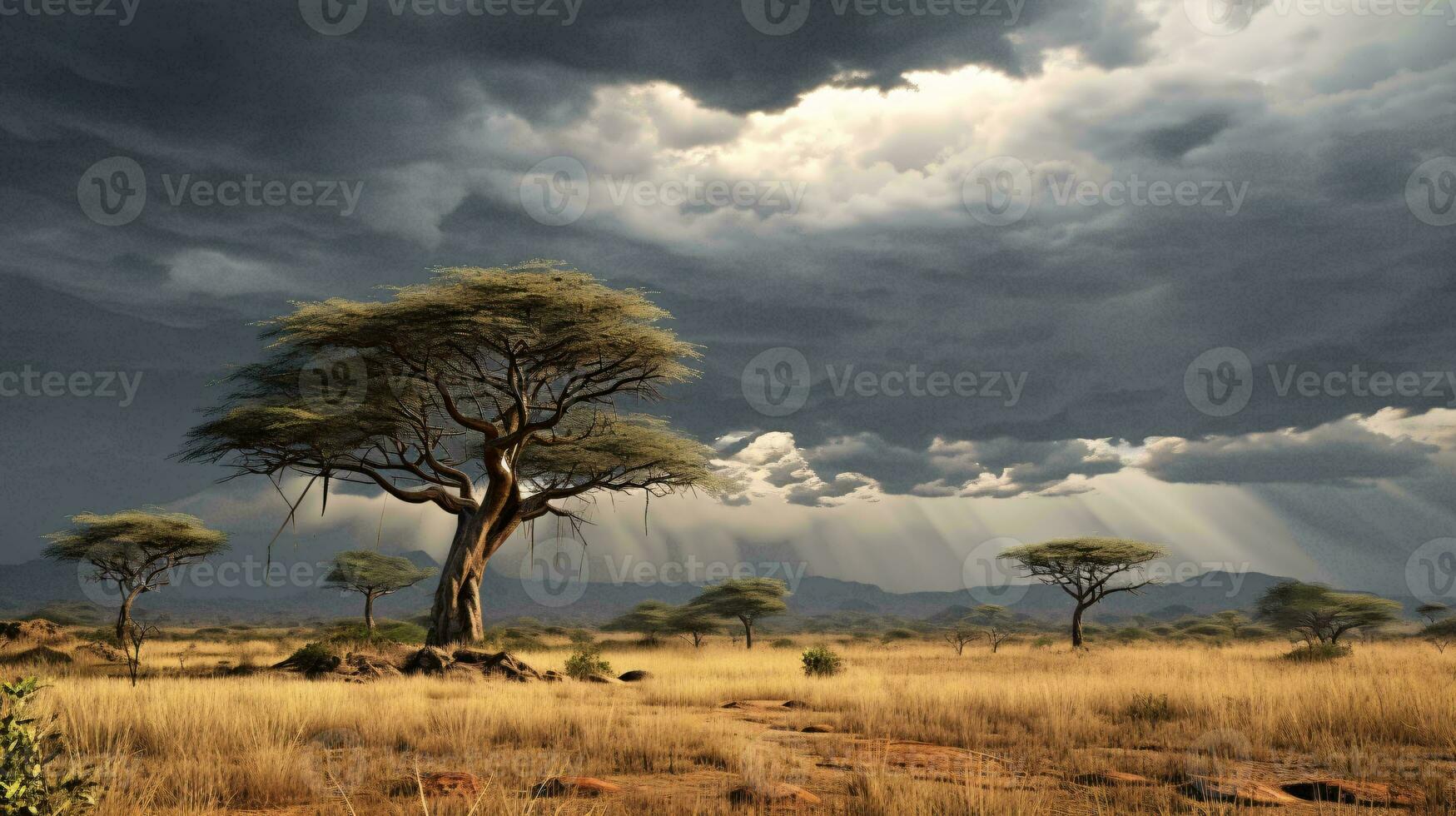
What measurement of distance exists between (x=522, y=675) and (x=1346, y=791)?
54.6 feet

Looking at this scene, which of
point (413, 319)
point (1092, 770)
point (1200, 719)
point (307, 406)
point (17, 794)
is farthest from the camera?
point (307, 406)

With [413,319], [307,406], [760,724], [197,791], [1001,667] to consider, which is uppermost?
[413,319]

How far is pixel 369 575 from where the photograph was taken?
194 ft

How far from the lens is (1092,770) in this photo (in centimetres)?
878

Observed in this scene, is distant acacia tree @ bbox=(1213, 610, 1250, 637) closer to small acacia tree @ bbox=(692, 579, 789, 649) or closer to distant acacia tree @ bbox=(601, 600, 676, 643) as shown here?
small acacia tree @ bbox=(692, 579, 789, 649)

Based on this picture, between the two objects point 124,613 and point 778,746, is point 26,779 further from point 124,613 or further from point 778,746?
point 124,613

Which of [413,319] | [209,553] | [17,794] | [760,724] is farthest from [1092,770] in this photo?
[209,553]

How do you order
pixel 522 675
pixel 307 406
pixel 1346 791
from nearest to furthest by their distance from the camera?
pixel 1346 791
pixel 522 675
pixel 307 406

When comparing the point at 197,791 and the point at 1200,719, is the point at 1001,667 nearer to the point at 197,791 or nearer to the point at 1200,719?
the point at 1200,719

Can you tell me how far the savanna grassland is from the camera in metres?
6.96

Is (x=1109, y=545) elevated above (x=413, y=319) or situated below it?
below
